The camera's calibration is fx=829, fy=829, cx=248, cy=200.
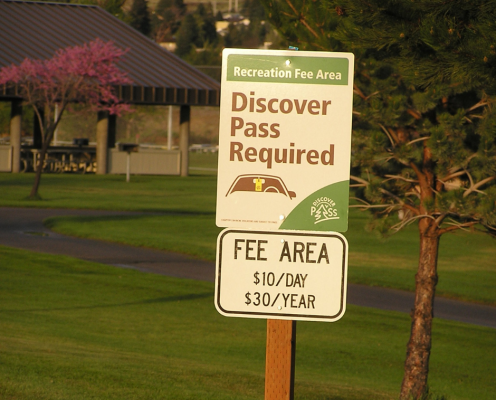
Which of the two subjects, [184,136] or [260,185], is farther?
[184,136]

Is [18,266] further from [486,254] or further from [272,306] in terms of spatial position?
[272,306]

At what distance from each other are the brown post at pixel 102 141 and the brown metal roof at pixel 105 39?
8.31 feet

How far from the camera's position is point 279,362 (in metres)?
3.57

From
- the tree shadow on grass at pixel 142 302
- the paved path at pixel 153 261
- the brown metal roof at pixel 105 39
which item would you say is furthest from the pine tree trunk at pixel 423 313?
the brown metal roof at pixel 105 39

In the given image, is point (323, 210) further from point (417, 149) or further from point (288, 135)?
point (417, 149)

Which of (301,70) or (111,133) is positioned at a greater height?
(111,133)

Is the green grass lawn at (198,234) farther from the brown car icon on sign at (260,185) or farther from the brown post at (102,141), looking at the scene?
the brown car icon on sign at (260,185)

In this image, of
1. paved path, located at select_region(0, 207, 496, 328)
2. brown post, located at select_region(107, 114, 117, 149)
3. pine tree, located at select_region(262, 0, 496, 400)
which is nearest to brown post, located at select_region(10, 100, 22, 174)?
brown post, located at select_region(107, 114, 117, 149)

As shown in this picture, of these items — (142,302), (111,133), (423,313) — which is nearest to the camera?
(423,313)

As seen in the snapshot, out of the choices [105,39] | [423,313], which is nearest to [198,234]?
[423,313]

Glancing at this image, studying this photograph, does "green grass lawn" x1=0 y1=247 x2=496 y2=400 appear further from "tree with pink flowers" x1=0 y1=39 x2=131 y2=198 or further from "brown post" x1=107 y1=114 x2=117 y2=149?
"brown post" x1=107 y1=114 x2=117 y2=149

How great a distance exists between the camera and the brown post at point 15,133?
139 feet

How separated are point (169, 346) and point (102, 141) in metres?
34.1

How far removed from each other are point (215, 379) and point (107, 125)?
36935mm
